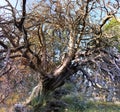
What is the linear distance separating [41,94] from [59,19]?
73.5 inches

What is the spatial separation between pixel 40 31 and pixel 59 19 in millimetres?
617

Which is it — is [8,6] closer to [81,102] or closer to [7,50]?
[7,50]

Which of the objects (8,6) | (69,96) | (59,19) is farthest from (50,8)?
(69,96)

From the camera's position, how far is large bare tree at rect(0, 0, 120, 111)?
8.10m

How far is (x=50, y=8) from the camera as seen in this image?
8805 mm

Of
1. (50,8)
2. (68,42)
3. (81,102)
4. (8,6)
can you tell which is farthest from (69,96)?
(8,6)

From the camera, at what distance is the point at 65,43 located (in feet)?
30.5

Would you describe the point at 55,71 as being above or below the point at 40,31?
below

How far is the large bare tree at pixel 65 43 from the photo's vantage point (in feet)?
26.6

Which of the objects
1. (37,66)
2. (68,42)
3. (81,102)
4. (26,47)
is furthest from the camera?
(81,102)

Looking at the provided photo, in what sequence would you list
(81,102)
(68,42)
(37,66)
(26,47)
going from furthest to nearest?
(81,102) → (68,42) → (37,66) → (26,47)

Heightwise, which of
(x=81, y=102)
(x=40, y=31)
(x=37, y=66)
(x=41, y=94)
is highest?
(x=40, y=31)

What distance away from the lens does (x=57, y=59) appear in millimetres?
9734

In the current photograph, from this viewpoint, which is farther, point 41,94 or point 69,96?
point 69,96
